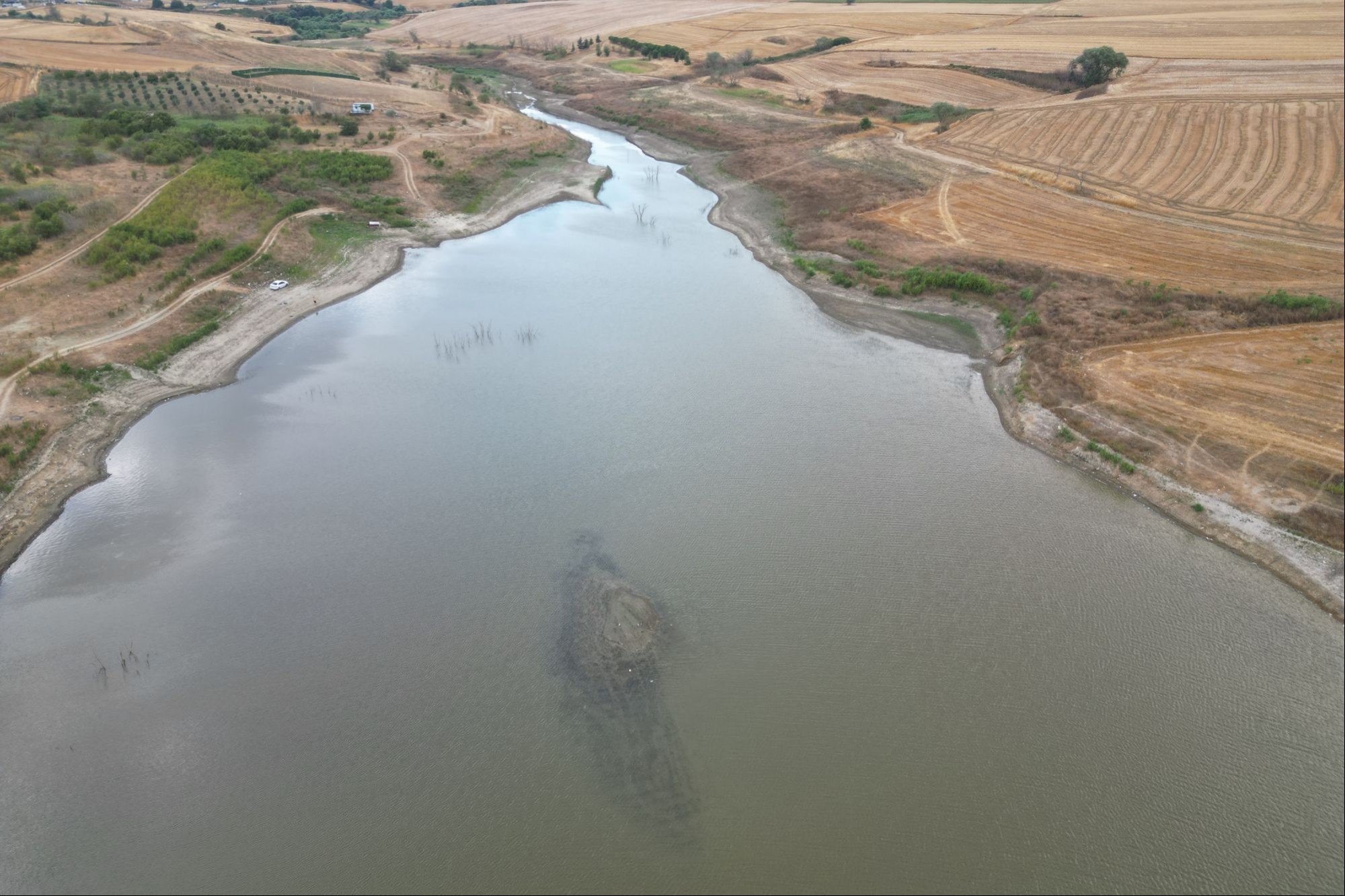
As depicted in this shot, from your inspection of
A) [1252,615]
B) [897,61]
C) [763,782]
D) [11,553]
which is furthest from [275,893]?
[897,61]

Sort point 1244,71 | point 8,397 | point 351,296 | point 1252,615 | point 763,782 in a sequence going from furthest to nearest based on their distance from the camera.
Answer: point 1244,71 → point 351,296 → point 8,397 → point 1252,615 → point 763,782

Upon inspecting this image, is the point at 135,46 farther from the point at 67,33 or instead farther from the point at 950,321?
the point at 950,321

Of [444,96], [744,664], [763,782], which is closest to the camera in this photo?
[763,782]

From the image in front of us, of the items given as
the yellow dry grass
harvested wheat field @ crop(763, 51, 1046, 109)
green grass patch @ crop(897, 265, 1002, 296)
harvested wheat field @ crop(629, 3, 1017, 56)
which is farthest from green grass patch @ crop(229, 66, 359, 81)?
green grass patch @ crop(897, 265, 1002, 296)

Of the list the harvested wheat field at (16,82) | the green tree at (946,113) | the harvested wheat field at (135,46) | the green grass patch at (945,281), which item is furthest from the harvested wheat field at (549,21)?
the green grass patch at (945,281)

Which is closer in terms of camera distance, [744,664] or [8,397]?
[744,664]

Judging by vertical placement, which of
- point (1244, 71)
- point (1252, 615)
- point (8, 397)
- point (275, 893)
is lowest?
point (275, 893)

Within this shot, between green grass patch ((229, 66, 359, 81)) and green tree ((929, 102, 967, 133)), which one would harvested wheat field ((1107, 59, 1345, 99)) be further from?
green grass patch ((229, 66, 359, 81))

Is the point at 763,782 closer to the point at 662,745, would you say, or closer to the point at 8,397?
the point at 662,745
